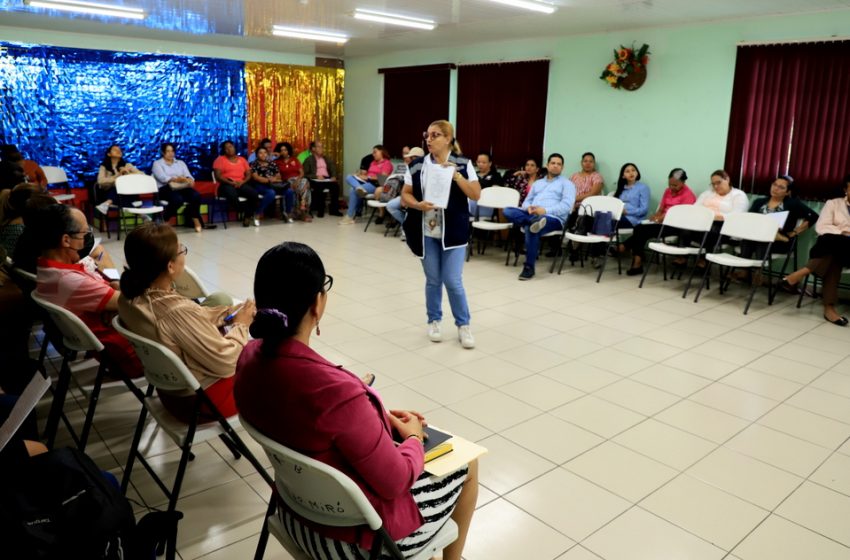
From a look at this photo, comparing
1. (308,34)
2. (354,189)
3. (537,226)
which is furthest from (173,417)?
(354,189)

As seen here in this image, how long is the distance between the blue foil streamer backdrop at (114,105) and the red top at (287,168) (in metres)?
0.88

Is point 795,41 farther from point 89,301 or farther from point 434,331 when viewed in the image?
point 89,301

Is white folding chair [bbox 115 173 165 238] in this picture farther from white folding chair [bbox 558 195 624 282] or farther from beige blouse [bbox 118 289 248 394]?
beige blouse [bbox 118 289 248 394]

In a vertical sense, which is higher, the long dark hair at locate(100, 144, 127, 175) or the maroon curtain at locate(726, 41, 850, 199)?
the maroon curtain at locate(726, 41, 850, 199)

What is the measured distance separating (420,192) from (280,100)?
7378 mm

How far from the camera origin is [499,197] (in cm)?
753

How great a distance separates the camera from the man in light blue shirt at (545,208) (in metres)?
6.68

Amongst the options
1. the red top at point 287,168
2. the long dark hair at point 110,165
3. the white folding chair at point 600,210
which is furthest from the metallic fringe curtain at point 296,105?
the white folding chair at point 600,210

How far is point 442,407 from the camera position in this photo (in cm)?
348

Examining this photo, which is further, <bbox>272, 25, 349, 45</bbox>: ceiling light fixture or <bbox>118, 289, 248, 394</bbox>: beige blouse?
<bbox>272, 25, 349, 45</bbox>: ceiling light fixture

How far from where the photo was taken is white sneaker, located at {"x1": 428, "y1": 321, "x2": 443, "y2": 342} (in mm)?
4535

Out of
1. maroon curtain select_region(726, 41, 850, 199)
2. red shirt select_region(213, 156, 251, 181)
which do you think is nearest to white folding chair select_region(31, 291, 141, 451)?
maroon curtain select_region(726, 41, 850, 199)

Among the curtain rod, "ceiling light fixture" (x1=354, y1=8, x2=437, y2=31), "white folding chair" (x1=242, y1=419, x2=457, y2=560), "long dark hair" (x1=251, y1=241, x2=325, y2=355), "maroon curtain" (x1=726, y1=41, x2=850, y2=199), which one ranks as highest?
"ceiling light fixture" (x1=354, y1=8, x2=437, y2=31)

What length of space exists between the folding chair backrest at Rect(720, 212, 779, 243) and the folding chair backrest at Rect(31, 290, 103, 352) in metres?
5.38
